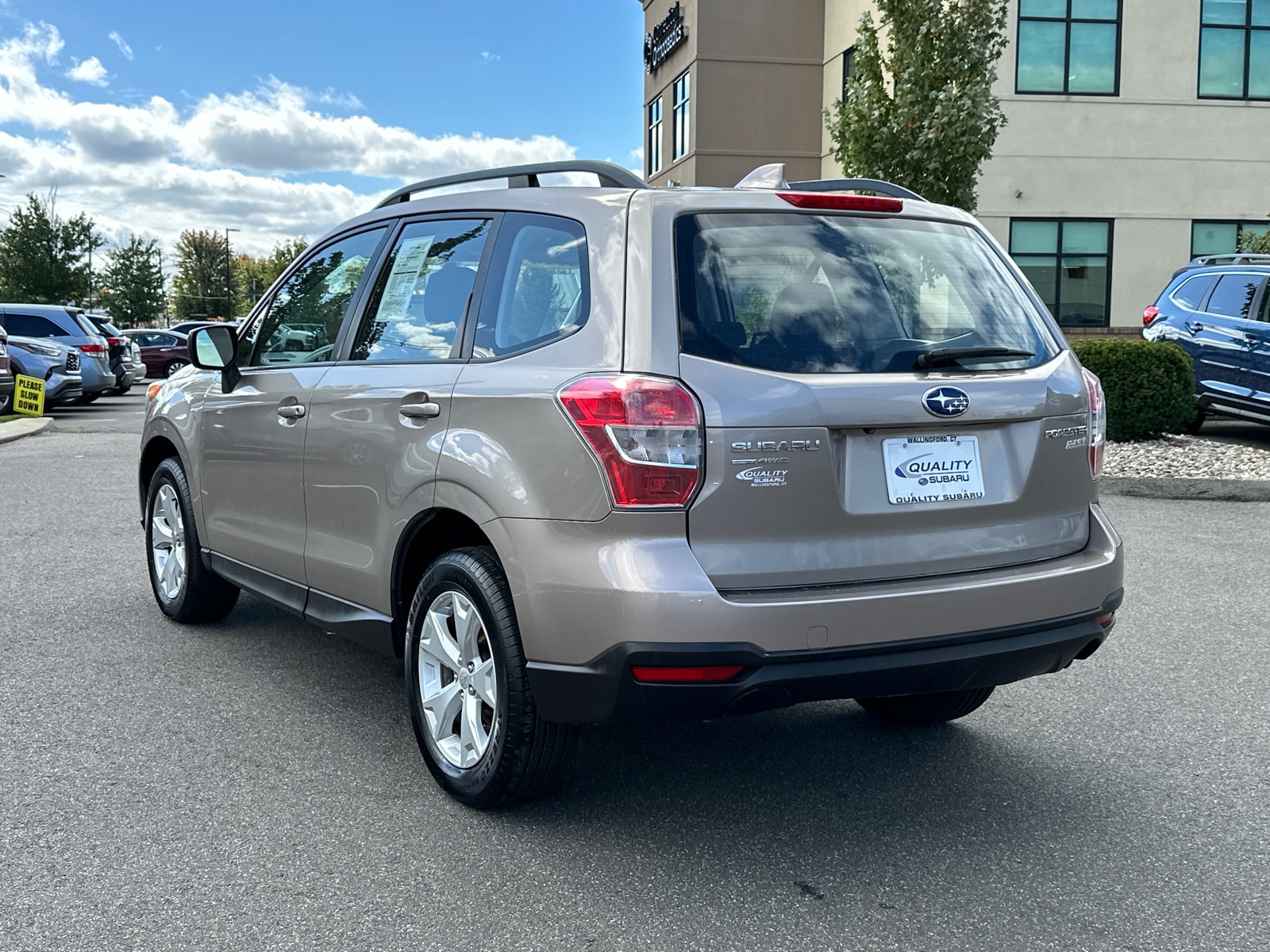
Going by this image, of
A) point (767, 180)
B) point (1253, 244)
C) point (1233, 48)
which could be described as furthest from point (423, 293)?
point (1233, 48)

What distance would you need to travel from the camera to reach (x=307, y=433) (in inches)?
182

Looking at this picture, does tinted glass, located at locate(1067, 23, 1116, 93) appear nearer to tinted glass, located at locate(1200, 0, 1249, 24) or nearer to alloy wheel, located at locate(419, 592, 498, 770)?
tinted glass, located at locate(1200, 0, 1249, 24)

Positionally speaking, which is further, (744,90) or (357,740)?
(744,90)

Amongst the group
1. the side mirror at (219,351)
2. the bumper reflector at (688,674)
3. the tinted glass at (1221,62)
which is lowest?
the bumper reflector at (688,674)

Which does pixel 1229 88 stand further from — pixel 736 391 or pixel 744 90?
pixel 736 391

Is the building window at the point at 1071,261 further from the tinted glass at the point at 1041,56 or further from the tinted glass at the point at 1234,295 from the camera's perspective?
the tinted glass at the point at 1234,295

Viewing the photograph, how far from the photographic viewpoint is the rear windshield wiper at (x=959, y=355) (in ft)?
11.5

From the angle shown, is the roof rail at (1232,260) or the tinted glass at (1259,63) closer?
the roof rail at (1232,260)

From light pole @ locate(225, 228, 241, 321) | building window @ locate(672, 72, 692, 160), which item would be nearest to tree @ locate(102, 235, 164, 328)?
light pole @ locate(225, 228, 241, 321)

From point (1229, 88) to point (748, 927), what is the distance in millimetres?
26428

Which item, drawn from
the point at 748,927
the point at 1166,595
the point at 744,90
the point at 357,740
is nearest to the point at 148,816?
the point at 357,740

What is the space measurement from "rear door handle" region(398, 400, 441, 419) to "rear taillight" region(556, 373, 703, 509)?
0.78 m

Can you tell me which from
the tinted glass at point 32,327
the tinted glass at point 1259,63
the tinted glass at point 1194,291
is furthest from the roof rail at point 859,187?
the tinted glass at point 1259,63

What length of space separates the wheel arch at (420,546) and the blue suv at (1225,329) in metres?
11.5
